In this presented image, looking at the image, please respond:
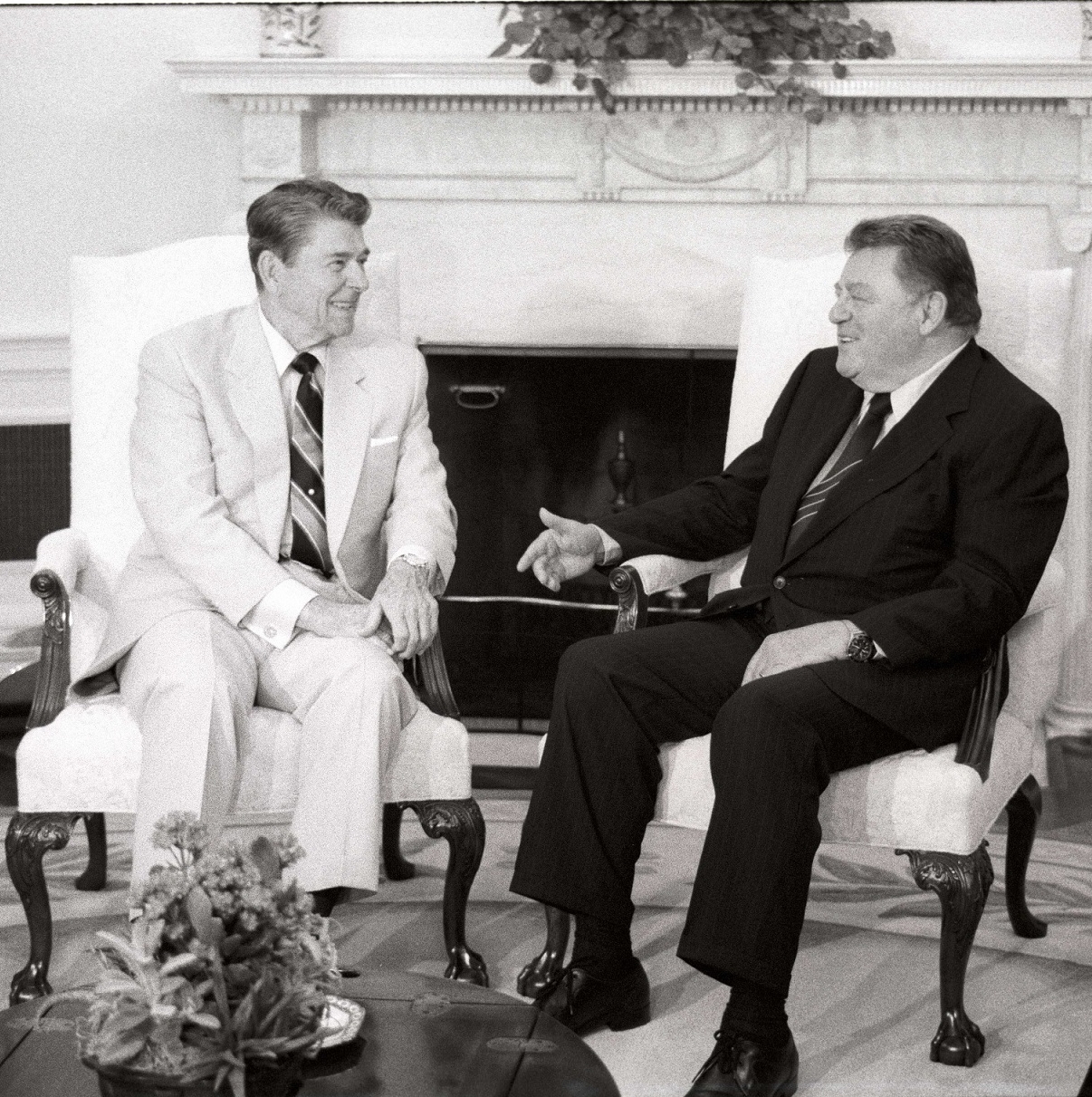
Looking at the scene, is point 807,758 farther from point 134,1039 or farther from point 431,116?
point 431,116

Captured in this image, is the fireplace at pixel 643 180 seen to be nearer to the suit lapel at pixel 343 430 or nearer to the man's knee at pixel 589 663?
the suit lapel at pixel 343 430

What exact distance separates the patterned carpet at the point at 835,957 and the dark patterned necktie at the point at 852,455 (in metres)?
0.74

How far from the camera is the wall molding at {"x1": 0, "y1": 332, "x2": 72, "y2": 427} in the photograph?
446 cm

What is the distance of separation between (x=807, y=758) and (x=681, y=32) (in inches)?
85.7

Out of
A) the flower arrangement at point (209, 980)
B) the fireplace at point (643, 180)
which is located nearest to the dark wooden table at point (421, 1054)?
the flower arrangement at point (209, 980)

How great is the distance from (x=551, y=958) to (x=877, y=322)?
1.14 meters

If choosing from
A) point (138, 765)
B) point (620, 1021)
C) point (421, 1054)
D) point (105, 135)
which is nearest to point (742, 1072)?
point (620, 1021)

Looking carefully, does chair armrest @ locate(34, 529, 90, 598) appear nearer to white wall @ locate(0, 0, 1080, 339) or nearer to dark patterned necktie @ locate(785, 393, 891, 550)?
dark patterned necktie @ locate(785, 393, 891, 550)

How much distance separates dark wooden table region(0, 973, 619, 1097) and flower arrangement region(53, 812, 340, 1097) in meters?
0.08

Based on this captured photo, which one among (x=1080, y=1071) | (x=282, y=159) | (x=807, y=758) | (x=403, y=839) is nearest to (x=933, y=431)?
(x=807, y=758)

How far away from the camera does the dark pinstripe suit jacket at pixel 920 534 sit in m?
2.48

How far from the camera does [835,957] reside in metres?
2.87

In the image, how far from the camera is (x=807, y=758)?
93.6 inches

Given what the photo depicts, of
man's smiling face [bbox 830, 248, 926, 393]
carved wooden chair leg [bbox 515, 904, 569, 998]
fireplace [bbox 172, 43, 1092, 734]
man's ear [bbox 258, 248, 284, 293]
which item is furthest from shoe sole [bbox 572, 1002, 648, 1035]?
fireplace [bbox 172, 43, 1092, 734]
